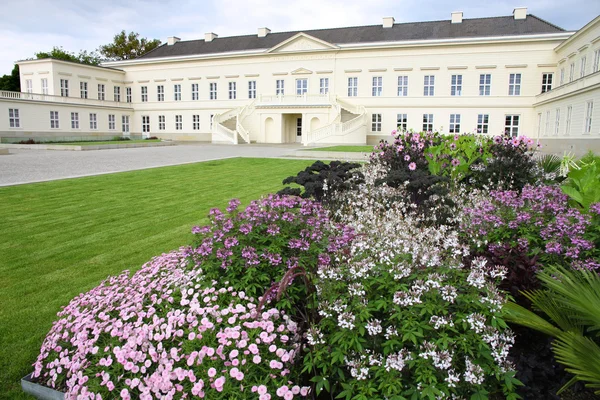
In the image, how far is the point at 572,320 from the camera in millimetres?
3055

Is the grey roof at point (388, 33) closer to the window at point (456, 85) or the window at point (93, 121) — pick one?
the window at point (456, 85)

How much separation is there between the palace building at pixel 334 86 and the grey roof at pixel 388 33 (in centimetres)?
16

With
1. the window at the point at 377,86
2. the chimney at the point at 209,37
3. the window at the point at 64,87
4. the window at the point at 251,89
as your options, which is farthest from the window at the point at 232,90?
the window at the point at 64,87

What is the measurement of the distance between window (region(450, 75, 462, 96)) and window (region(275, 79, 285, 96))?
16.5 meters

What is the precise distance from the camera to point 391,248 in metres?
3.41

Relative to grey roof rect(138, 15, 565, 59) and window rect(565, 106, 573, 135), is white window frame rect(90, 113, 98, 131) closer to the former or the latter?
grey roof rect(138, 15, 565, 59)

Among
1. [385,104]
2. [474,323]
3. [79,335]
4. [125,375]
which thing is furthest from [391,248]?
[385,104]

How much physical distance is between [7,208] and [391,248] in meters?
9.21

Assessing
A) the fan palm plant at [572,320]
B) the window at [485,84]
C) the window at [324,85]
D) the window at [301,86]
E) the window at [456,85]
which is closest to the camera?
the fan palm plant at [572,320]

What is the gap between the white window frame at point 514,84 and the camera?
38906 millimetres

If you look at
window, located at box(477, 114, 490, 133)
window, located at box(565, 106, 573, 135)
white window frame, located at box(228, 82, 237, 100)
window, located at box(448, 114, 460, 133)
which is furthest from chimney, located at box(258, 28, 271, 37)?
window, located at box(565, 106, 573, 135)

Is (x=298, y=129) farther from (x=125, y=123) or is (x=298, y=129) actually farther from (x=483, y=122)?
(x=125, y=123)

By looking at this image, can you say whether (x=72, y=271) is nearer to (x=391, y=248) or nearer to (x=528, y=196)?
(x=391, y=248)

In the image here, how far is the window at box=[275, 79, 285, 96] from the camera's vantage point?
151 feet
